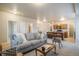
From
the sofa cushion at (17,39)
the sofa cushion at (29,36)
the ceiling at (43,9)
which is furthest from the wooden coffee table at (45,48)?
the ceiling at (43,9)

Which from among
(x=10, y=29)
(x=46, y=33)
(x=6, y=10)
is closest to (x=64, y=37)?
(x=46, y=33)

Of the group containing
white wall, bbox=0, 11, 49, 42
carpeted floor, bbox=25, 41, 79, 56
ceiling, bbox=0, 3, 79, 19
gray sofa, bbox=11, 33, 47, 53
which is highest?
ceiling, bbox=0, 3, 79, 19

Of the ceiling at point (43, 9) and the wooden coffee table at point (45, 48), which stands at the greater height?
the ceiling at point (43, 9)

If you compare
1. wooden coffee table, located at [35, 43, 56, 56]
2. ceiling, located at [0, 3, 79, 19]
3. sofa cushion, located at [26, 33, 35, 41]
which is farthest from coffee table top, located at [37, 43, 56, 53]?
ceiling, located at [0, 3, 79, 19]

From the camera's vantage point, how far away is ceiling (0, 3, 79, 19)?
2.52 metres

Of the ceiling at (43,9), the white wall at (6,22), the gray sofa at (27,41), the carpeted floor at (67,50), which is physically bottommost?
the carpeted floor at (67,50)

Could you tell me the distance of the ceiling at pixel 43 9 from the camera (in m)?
2.52

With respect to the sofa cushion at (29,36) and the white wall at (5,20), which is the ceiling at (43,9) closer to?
the white wall at (5,20)

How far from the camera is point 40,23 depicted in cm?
257

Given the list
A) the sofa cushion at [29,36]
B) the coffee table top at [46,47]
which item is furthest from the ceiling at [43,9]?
the coffee table top at [46,47]

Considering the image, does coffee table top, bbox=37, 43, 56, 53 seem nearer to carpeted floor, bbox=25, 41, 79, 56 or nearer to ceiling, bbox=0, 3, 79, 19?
carpeted floor, bbox=25, 41, 79, 56

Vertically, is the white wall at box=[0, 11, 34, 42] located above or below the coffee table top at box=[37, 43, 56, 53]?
above

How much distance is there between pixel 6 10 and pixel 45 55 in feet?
4.39

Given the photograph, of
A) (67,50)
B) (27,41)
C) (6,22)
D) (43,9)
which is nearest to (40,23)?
(43,9)
